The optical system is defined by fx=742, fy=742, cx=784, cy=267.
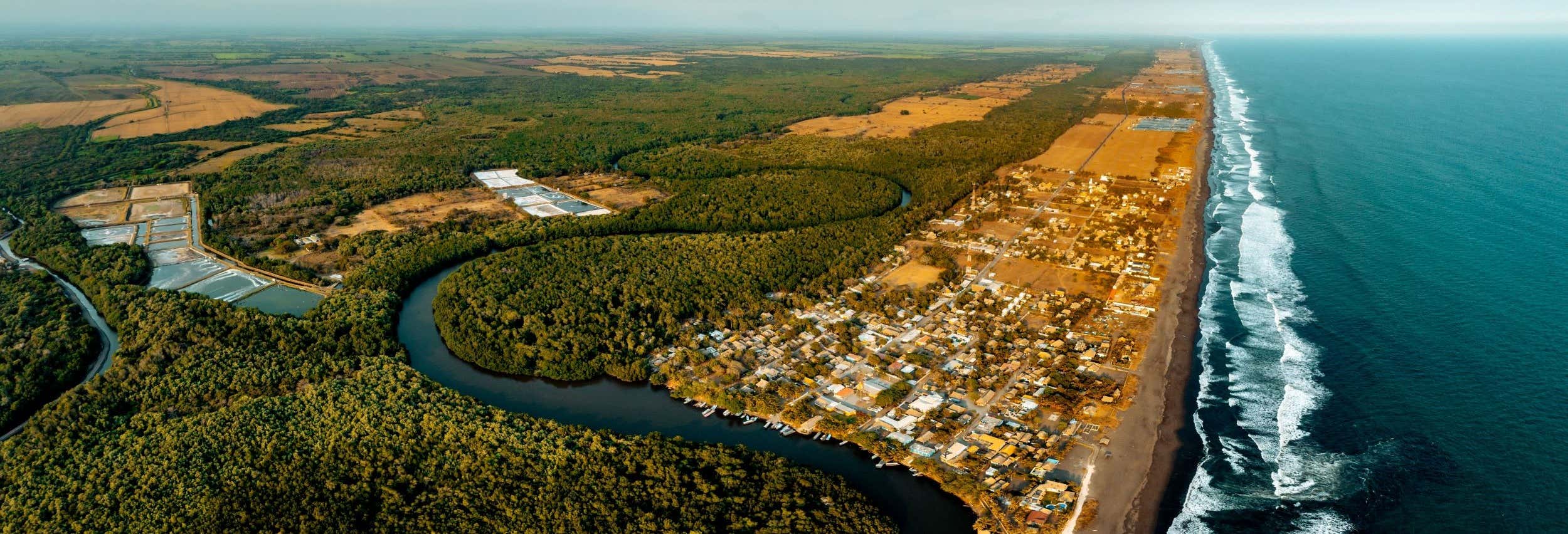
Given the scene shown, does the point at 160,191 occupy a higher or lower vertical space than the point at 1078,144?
lower

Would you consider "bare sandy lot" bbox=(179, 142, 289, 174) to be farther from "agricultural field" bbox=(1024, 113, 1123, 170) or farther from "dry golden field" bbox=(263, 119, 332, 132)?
"agricultural field" bbox=(1024, 113, 1123, 170)

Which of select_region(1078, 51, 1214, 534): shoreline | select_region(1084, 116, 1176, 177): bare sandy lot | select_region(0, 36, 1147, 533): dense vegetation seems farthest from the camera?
select_region(1084, 116, 1176, 177): bare sandy lot

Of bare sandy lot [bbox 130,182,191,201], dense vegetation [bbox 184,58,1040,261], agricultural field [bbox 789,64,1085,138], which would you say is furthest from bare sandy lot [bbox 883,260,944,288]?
bare sandy lot [bbox 130,182,191,201]

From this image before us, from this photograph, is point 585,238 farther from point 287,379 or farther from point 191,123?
point 191,123

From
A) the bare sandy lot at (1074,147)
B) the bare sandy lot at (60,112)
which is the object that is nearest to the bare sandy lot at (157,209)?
the bare sandy lot at (60,112)

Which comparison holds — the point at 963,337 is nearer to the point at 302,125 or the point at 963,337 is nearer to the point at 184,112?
the point at 302,125

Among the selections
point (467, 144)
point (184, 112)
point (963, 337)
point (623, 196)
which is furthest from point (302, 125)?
point (963, 337)
